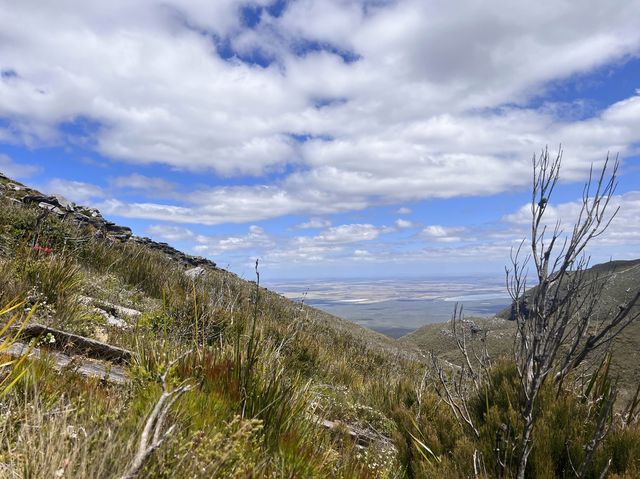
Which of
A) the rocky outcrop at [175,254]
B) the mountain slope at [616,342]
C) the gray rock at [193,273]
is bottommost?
the mountain slope at [616,342]

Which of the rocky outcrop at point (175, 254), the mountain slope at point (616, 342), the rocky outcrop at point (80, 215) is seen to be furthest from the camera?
the rocky outcrop at point (175, 254)

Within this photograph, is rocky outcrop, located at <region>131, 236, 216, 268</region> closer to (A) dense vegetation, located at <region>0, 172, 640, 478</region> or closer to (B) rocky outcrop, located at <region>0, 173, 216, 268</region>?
(B) rocky outcrop, located at <region>0, 173, 216, 268</region>

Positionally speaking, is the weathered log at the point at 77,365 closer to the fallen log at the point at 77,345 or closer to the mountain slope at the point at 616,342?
the fallen log at the point at 77,345

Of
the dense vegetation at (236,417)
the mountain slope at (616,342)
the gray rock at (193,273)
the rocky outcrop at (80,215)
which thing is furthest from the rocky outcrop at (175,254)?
the dense vegetation at (236,417)

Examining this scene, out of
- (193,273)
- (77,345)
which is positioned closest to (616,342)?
(77,345)

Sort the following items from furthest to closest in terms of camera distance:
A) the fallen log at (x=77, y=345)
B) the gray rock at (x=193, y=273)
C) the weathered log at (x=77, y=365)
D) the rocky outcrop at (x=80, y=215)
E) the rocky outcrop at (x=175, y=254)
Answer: the rocky outcrop at (x=175, y=254), the gray rock at (x=193, y=273), the rocky outcrop at (x=80, y=215), the fallen log at (x=77, y=345), the weathered log at (x=77, y=365)

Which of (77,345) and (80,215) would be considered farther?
(80,215)

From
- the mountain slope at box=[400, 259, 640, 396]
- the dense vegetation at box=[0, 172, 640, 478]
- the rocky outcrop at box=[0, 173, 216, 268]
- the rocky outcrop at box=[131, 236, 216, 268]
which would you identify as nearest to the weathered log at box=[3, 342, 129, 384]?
the dense vegetation at box=[0, 172, 640, 478]

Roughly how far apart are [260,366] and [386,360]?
1105 cm

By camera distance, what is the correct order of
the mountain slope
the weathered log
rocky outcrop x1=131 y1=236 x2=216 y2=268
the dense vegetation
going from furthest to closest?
rocky outcrop x1=131 y1=236 x2=216 y2=268 < the mountain slope < the weathered log < the dense vegetation

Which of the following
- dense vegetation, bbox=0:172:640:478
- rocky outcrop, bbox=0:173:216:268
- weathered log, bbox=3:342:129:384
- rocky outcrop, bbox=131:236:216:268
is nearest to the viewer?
dense vegetation, bbox=0:172:640:478

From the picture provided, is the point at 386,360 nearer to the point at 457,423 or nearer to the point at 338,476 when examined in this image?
the point at 457,423

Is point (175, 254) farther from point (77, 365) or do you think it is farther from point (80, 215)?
point (77, 365)

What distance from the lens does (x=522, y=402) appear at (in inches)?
173
